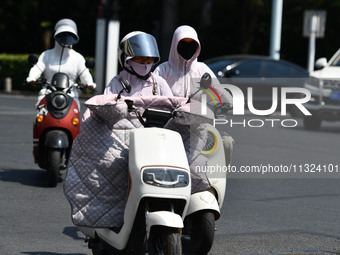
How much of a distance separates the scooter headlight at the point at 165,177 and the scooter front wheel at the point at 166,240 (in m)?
0.25

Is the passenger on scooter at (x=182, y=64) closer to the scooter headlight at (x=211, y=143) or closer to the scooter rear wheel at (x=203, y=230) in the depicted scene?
the scooter headlight at (x=211, y=143)

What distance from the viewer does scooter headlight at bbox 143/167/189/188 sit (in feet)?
17.1

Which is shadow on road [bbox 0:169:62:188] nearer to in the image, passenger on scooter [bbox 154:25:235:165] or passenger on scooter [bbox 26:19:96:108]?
passenger on scooter [bbox 26:19:96:108]

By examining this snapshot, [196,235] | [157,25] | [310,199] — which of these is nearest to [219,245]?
[196,235]

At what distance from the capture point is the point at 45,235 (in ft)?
24.0

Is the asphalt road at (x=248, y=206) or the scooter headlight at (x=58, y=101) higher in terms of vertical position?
the scooter headlight at (x=58, y=101)

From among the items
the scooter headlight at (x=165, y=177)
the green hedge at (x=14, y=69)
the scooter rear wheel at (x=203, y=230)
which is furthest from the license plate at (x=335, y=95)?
the green hedge at (x=14, y=69)

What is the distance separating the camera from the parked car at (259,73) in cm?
2167

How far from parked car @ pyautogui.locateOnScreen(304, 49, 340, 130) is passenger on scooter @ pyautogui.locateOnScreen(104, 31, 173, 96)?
11.5m

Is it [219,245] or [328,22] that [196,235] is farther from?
[328,22]

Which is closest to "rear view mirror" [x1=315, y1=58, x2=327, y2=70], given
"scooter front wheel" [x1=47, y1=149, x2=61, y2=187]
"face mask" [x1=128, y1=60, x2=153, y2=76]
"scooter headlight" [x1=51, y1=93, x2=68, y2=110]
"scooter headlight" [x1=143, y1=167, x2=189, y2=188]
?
"scooter headlight" [x1=51, y1=93, x2=68, y2=110]

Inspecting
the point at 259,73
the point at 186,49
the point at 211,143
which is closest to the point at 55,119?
the point at 186,49

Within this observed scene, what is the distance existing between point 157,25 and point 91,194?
24827mm

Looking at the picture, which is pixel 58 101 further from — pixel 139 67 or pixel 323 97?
pixel 323 97
